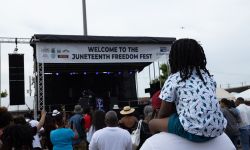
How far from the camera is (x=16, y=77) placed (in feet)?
53.4

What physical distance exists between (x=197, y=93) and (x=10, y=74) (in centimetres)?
1486

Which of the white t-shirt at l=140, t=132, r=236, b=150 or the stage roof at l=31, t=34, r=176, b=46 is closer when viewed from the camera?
the white t-shirt at l=140, t=132, r=236, b=150

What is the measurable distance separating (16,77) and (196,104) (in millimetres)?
14901

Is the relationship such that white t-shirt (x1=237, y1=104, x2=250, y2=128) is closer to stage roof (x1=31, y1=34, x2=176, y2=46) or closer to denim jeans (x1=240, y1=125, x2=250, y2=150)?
denim jeans (x1=240, y1=125, x2=250, y2=150)

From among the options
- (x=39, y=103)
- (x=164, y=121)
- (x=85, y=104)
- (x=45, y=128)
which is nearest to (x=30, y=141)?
(x=164, y=121)

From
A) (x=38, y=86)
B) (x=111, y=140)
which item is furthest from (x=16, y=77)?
(x=111, y=140)

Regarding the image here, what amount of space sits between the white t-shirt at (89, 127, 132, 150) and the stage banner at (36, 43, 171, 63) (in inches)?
401

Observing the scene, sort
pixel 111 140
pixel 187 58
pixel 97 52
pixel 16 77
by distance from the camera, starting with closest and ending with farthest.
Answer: pixel 187 58 → pixel 111 140 → pixel 16 77 → pixel 97 52

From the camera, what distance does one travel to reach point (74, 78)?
2288 centimetres

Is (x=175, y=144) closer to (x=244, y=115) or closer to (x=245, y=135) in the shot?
(x=245, y=135)

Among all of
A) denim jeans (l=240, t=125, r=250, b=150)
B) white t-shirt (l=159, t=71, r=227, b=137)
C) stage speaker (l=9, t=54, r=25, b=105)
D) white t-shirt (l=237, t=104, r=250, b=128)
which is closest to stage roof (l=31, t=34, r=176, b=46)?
stage speaker (l=9, t=54, r=25, b=105)

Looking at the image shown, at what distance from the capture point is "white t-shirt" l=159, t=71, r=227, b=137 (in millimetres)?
2078

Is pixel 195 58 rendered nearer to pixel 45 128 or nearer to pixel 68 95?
pixel 45 128

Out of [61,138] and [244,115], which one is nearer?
[61,138]
